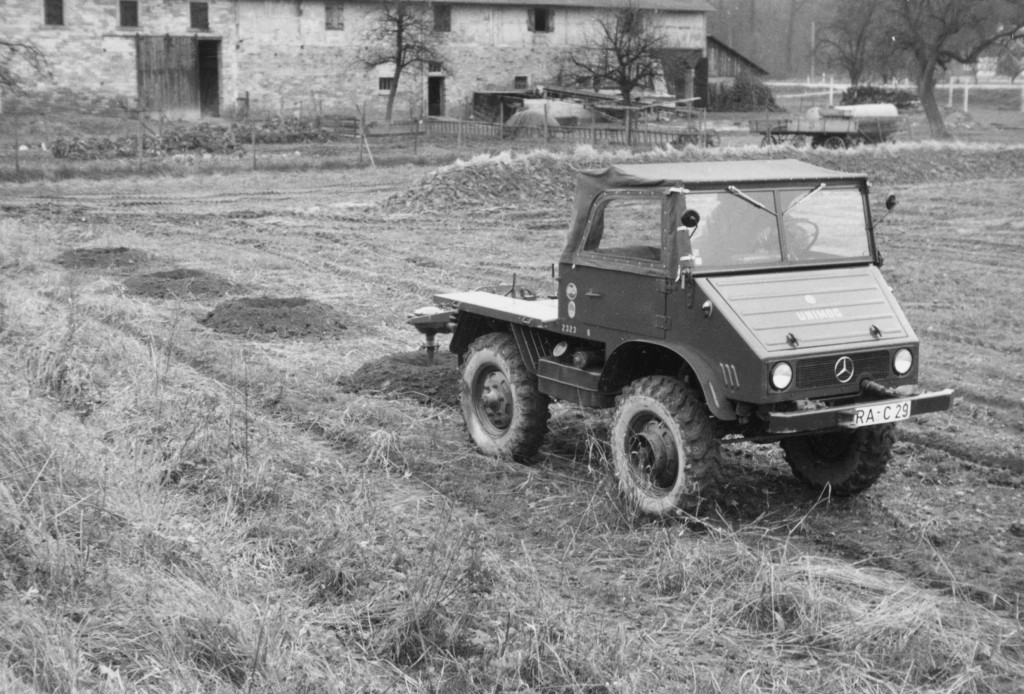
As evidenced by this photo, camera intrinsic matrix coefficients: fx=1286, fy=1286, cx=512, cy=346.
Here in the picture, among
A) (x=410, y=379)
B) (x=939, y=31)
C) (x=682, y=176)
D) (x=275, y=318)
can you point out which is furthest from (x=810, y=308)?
(x=939, y=31)

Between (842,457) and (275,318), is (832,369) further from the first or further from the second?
(275,318)

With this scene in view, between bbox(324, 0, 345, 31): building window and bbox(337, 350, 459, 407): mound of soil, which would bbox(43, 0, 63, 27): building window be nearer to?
bbox(324, 0, 345, 31): building window

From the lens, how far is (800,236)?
306 inches

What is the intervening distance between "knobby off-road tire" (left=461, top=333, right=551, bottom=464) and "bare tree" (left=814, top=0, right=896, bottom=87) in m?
50.4

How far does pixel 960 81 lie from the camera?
275ft

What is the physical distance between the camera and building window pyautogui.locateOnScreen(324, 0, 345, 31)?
1918 inches

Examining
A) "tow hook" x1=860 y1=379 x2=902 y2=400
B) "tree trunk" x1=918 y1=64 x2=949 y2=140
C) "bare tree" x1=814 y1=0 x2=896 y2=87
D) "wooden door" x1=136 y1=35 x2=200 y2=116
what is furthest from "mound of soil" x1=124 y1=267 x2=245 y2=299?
"bare tree" x1=814 y1=0 x2=896 y2=87

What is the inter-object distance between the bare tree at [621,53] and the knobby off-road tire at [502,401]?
3915cm

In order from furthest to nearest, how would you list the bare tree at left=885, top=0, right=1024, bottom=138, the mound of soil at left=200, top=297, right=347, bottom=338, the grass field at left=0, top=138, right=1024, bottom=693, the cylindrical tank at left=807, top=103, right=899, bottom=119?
the bare tree at left=885, top=0, right=1024, bottom=138, the cylindrical tank at left=807, top=103, right=899, bottom=119, the mound of soil at left=200, top=297, right=347, bottom=338, the grass field at left=0, top=138, right=1024, bottom=693

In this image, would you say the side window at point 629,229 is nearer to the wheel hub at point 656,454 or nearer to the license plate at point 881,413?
the wheel hub at point 656,454

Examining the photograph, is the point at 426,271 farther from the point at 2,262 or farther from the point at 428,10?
the point at 428,10

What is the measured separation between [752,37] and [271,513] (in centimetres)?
9351

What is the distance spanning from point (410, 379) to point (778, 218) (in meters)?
4.03

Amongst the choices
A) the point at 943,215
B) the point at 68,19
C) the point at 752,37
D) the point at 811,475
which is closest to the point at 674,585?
the point at 811,475
